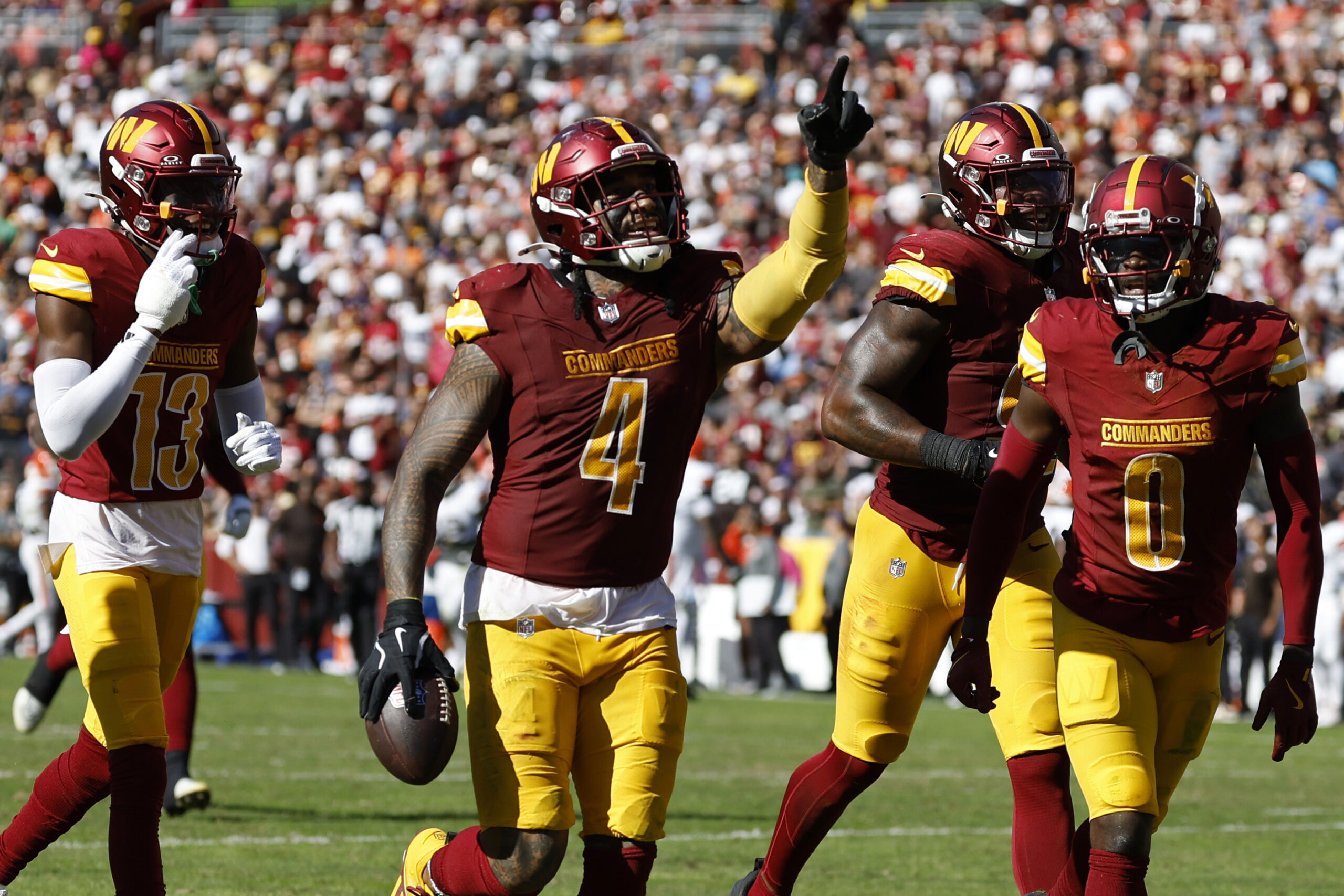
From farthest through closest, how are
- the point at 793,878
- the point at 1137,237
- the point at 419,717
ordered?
the point at 793,878
the point at 1137,237
the point at 419,717

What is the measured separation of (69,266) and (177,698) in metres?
2.45

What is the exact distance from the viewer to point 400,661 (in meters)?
3.70

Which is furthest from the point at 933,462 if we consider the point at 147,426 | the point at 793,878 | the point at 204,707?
the point at 204,707

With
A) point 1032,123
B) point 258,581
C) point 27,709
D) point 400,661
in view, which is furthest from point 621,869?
point 258,581

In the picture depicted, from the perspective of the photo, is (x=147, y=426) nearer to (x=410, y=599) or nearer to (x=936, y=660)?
(x=410, y=599)

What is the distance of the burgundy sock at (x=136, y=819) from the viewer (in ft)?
14.4

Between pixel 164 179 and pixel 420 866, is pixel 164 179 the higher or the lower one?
the higher one

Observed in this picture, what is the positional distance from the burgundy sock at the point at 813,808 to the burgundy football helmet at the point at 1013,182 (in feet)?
4.61

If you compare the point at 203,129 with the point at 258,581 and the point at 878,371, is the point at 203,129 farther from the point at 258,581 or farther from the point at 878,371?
the point at 258,581

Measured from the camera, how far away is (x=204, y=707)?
12039 mm

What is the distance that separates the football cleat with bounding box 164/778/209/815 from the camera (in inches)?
279

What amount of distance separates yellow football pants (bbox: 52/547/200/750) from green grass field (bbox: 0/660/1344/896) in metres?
1.27

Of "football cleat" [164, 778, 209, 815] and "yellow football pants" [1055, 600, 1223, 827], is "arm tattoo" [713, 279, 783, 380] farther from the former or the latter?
"football cleat" [164, 778, 209, 815]

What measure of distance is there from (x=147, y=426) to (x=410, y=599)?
1.25 metres
